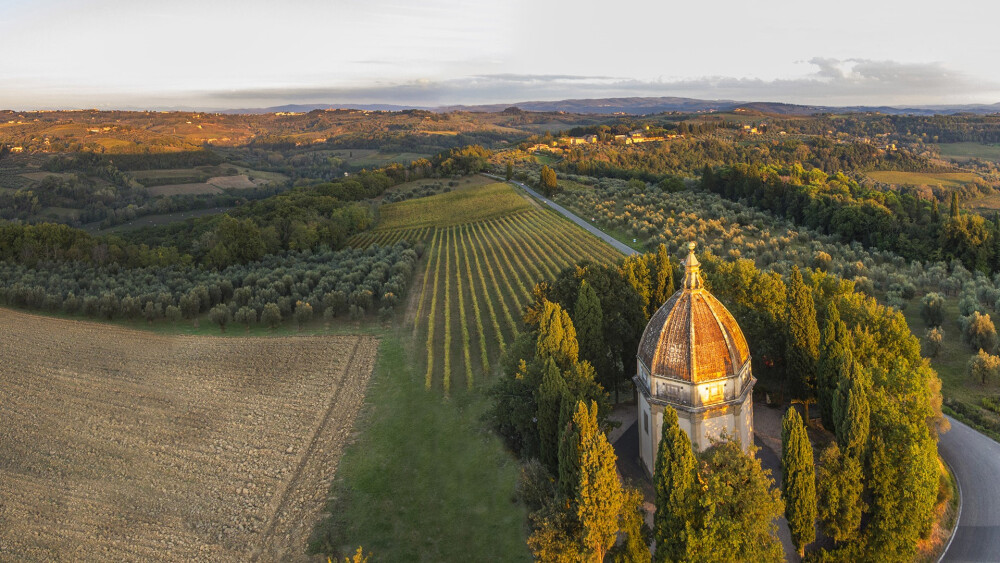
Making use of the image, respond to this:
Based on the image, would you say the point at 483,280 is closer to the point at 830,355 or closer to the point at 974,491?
the point at 830,355

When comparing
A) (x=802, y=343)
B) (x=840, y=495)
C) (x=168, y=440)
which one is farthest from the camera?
(x=168, y=440)

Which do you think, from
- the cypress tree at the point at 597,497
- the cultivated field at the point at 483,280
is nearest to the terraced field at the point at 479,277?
the cultivated field at the point at 483,280

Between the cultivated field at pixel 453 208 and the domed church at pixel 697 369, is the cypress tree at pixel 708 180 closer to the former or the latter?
the cultivated field at pixel 453 208

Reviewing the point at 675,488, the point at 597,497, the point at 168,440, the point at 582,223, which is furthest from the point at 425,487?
the point at 582,223

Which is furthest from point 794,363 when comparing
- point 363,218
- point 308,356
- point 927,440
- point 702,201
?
point 363,218

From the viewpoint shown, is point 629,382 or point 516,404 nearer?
point 516,404

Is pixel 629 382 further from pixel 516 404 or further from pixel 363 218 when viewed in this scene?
pixel 363 218
